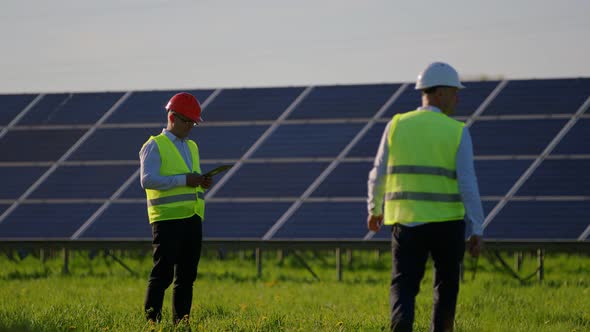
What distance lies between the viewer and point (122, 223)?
645 inches

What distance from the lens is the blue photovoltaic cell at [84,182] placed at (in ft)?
57.1

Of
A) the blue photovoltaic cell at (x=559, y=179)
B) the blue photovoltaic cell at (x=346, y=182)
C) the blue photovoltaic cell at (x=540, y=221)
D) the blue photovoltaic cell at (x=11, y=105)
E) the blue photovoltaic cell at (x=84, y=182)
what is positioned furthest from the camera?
the blue photovoltaic cell at (x=11, y=105)

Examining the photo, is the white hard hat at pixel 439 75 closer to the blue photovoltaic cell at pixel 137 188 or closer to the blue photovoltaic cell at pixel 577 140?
the blue photovoltaic cell at pixel 577 140

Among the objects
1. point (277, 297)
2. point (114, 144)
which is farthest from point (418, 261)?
point (114, 144)

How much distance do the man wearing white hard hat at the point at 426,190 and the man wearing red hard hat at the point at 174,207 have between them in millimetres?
2270

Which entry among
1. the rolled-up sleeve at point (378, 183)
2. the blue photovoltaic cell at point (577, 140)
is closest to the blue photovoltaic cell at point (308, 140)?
the blue photovoltaic cell at point (577, 140)

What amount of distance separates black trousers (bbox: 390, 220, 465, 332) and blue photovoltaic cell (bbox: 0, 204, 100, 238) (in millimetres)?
10007

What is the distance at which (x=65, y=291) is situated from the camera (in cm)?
1312

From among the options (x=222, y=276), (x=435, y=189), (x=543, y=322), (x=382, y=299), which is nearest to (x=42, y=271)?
(x=222, y=276)

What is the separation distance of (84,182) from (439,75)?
37.9 feet

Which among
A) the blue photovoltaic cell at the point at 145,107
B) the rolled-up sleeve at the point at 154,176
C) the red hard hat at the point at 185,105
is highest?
the blue photovoltaic cell at the point at 145,107

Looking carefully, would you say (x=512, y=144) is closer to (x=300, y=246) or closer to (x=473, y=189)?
(x=300, y=246)

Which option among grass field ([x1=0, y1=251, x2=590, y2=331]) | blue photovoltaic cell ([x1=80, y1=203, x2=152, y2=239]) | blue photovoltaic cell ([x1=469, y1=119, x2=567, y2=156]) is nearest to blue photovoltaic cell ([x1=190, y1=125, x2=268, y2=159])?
blue photovoltaic cell ([x1=80, y1=203, x2=152, y2=239])

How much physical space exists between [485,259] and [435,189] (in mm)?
10793
